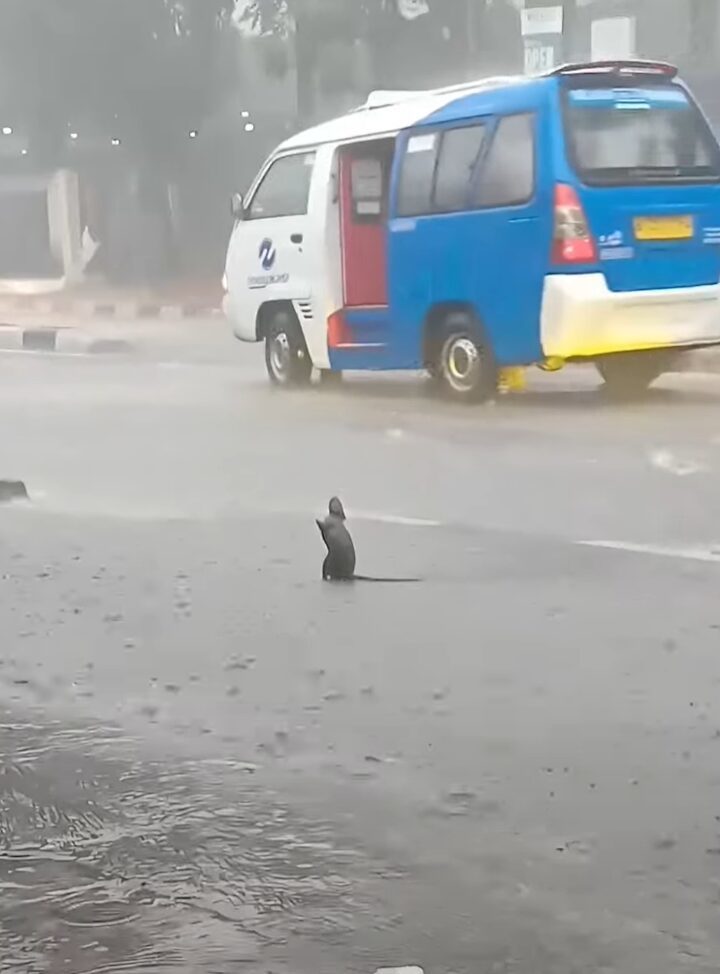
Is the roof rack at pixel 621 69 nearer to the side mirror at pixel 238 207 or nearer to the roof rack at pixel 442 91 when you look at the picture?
the roof rack at pixel 442 91

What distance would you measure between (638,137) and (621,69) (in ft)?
1.36

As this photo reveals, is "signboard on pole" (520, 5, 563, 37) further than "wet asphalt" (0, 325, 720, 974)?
Yes

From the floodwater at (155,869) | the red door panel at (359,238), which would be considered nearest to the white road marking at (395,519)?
the floodwater at (155,869)

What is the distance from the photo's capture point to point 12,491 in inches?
300

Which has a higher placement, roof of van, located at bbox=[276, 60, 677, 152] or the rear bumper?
roof of van, located at bbox=[276, 60, 677, 152]

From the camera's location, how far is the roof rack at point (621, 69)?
A: 980cm

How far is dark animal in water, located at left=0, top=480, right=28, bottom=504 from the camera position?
7.58m

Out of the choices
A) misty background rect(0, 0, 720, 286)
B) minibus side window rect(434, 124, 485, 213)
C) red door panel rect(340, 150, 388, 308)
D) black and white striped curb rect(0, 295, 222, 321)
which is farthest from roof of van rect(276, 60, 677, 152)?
misty background rect(0, 0, 720, 286)

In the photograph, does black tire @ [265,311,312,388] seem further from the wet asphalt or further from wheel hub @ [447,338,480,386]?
the wet asphalt

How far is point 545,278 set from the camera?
378 inches

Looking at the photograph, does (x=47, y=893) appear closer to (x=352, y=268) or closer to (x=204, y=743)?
(x=204, y=743)

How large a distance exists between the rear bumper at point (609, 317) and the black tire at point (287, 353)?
3004 mm

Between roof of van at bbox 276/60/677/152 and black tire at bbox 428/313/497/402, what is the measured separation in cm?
125

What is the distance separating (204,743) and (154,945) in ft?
3.62
